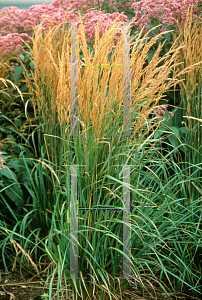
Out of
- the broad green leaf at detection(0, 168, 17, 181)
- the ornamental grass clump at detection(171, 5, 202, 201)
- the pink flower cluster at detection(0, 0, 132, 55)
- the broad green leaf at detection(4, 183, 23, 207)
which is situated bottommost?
the broad green leaf at detection(4, 183, 23, 207)

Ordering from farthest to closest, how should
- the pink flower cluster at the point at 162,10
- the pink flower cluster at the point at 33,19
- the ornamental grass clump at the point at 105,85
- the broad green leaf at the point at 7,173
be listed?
1. the pink flower cluster at the point at 162,10
2. the pink flower cluster at the point at 33,19
3. the broad green leaf at the point at 7,173
4. the ornamental grass clump at the point at 105,85

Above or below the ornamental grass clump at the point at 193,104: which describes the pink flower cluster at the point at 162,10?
above

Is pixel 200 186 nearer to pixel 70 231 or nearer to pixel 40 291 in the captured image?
pixel 70 231

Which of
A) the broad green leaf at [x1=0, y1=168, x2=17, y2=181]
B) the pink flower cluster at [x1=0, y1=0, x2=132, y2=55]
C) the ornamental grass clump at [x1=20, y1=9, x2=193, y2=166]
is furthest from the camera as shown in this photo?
the pink flower cluster at [x1=0, y1=0, x2=132, y2=55]

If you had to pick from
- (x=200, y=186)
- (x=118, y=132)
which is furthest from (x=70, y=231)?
A: (x=200, y=186)

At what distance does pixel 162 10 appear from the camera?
3061 millimetres

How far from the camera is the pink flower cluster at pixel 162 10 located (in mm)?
2998

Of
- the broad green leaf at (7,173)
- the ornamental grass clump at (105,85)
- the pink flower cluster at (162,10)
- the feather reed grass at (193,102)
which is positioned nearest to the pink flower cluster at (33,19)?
the pink flower cluster at (162,10)

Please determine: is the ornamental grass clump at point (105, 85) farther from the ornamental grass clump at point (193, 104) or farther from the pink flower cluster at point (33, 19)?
the pink flower cluster at point (33, 19)

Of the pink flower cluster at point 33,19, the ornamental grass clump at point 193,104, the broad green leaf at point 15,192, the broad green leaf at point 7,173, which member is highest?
the pink flower cluster at point 33,19

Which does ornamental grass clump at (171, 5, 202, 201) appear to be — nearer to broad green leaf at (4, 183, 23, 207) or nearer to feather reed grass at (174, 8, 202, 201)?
feather reed grass at (174, 8, 202, 201)

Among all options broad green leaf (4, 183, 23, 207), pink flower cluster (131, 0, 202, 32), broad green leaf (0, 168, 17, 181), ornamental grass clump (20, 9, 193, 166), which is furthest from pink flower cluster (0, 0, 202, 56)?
broad green leaf (4, 183, 23, 207)

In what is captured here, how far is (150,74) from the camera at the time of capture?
80.5 inches

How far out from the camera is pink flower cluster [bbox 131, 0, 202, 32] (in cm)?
300
